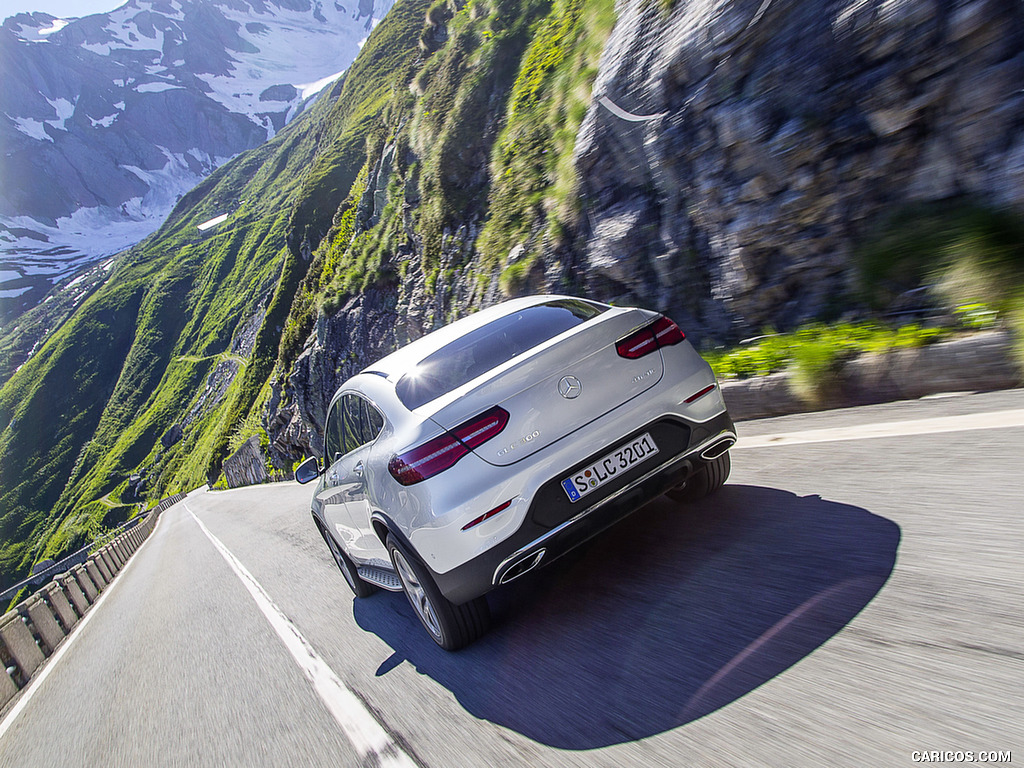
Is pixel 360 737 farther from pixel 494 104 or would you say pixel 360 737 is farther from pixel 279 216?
pixel 279 216

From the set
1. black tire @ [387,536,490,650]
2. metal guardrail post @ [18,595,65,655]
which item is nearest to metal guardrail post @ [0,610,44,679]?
metal guardrail post @ [18,595,65,655]

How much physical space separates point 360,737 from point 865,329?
16.2ft

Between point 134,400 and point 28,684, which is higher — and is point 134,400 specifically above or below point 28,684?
above

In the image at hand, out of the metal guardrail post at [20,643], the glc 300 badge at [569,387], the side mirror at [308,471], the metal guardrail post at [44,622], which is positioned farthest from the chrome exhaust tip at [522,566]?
the metal guardrail post at [44,622]

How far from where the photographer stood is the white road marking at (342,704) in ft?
9.37

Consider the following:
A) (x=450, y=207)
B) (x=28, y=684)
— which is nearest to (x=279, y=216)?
(x=450, y=207)

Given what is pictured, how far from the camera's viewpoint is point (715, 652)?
2.68 metres

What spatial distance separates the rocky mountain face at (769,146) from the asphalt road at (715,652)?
7.27 feet

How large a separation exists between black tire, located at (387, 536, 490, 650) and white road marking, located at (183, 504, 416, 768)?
1.75 ft

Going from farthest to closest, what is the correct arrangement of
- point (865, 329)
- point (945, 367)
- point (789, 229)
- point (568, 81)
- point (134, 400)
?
point (134, 400) < point (568, 81) < point (789, 229) < point (865, 329) < point (945, 367)

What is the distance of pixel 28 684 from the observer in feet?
25.7

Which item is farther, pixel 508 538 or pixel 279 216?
pixel 279 216

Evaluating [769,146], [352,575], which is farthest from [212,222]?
[352,575]

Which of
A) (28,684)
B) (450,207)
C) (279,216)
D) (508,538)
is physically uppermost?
(279,216)
